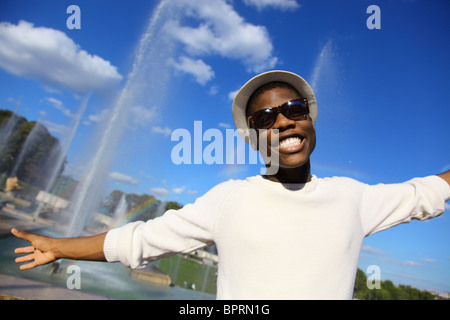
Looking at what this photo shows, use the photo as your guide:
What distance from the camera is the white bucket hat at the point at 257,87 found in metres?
2.29

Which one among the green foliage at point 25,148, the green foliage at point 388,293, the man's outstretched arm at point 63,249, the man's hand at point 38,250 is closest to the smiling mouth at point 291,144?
the man's outstretched arm at point 63,249

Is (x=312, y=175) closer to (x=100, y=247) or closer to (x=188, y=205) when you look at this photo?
(x=188, y=205)

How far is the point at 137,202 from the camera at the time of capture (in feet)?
173

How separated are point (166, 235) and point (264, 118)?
3.85 feet

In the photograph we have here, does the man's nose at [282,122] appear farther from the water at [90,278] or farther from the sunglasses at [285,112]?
the water at [90,278]

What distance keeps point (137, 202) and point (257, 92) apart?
177 feet

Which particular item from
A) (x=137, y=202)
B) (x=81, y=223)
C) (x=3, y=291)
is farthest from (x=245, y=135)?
(x=137, y=202)

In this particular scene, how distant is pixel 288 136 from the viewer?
7.06ft

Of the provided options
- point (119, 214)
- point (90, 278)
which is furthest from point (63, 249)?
point (119, 214)

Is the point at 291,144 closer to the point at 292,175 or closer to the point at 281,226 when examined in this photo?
the point at 292,175

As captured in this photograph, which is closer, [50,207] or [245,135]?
[245,135]

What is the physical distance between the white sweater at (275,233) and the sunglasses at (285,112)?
0.46 m

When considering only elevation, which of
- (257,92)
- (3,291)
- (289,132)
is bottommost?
(3,291)

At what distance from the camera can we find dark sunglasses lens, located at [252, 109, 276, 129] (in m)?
2.21
